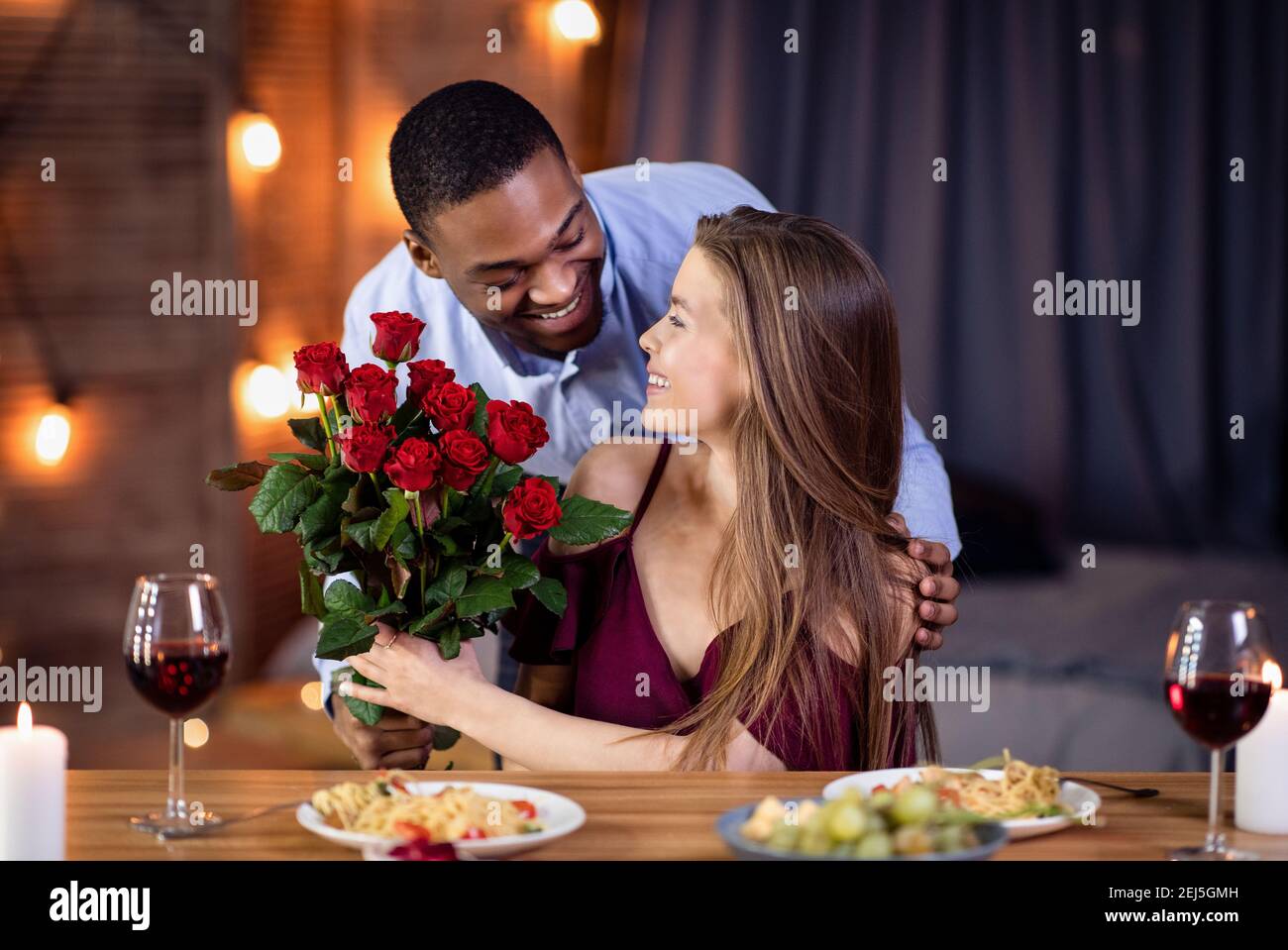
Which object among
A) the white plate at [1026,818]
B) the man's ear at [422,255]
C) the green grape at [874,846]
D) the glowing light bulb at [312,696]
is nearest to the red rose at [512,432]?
the white plate at [1026,818]

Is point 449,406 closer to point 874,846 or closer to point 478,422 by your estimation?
point 478,422

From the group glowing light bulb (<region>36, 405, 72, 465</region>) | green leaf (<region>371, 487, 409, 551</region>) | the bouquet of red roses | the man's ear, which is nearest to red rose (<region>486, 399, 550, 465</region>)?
the bouquet of red roses

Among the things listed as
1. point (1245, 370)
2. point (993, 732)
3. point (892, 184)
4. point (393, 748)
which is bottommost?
point (993, 732)

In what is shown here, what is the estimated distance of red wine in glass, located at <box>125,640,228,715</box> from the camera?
3.37ft

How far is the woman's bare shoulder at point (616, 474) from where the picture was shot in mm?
1872

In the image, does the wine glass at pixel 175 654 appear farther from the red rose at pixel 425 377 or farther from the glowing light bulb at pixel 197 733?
the glowing light bulb at pixel 197 733

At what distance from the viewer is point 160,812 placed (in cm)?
108

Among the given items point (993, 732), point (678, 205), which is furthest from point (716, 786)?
point (993, 732)

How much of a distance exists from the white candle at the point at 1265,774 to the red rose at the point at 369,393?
2.62 ft

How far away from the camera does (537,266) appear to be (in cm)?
221
